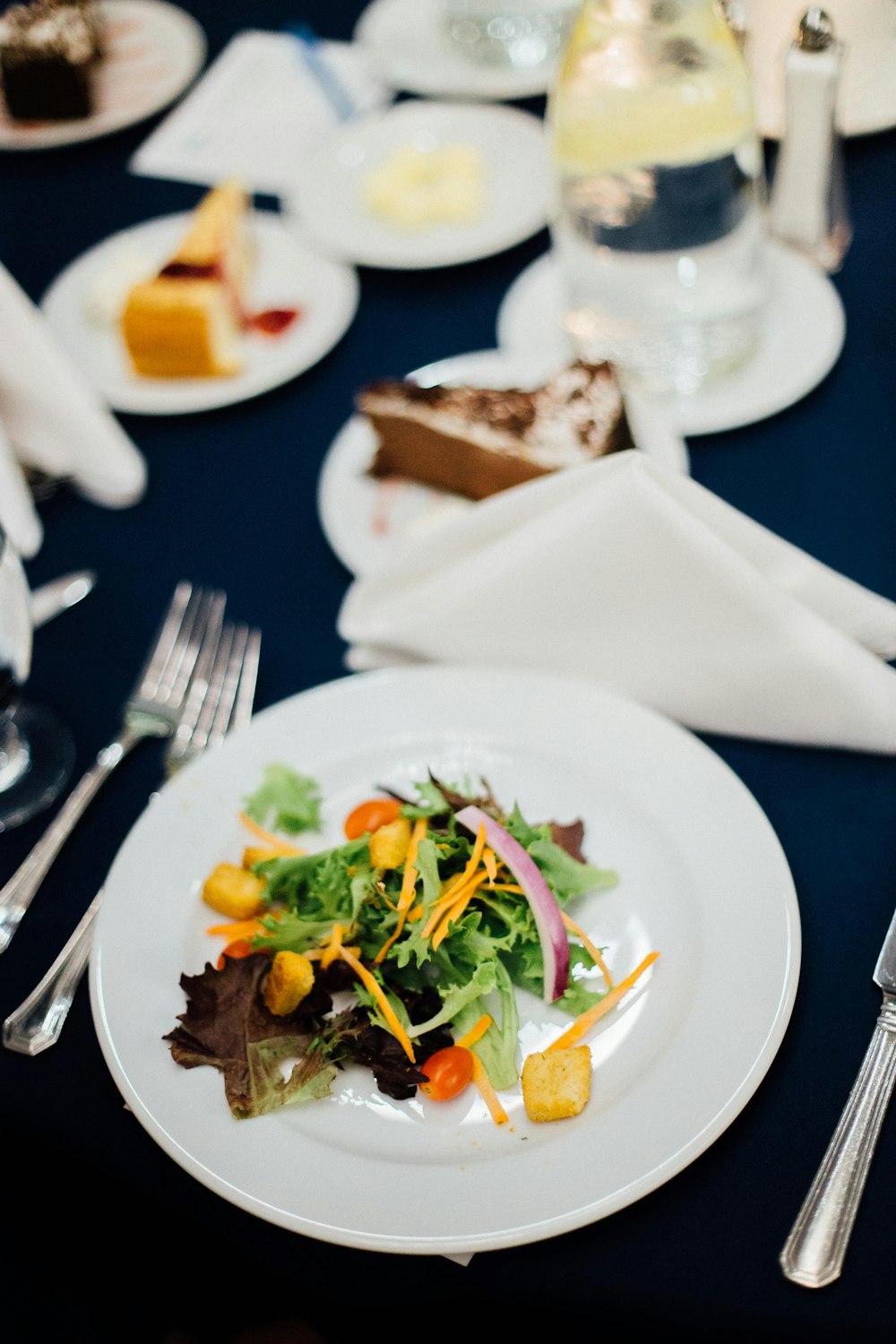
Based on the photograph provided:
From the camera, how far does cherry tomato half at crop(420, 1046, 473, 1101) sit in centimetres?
85

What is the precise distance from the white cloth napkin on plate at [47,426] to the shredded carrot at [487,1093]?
85 centimetres

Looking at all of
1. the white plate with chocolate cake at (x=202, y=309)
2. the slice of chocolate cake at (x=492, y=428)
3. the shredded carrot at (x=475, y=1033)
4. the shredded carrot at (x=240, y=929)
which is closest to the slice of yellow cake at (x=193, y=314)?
the white plate with chocolate cake at (x=202, y=309)

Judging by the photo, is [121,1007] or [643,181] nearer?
[121,1007]

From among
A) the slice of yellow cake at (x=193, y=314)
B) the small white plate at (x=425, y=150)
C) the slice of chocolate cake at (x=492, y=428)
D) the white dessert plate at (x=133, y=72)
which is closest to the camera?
the slice of chocolate cake at (x=492, y=428)

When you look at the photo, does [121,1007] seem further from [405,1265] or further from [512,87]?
[512,87]

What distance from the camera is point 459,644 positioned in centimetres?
119

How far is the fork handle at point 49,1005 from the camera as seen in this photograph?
37.5 inches

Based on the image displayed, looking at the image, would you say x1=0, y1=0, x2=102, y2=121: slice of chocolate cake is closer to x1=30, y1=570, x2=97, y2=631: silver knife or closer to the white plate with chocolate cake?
the white plate with chocolate cake

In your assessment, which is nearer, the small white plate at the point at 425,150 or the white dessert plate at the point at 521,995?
the white dessert plate at the point at 521,995

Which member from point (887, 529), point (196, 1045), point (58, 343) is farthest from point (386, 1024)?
point (58, 343)

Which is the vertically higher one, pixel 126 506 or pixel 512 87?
pixel 512 87

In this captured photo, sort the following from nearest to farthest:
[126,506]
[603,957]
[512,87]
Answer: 1. [603,957]
2. [126,506]
3. [512,87]

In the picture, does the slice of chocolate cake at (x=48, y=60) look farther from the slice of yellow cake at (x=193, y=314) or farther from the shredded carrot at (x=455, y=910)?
the shredded carrot at (x=455, y=910)

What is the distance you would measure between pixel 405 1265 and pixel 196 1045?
0.21m
